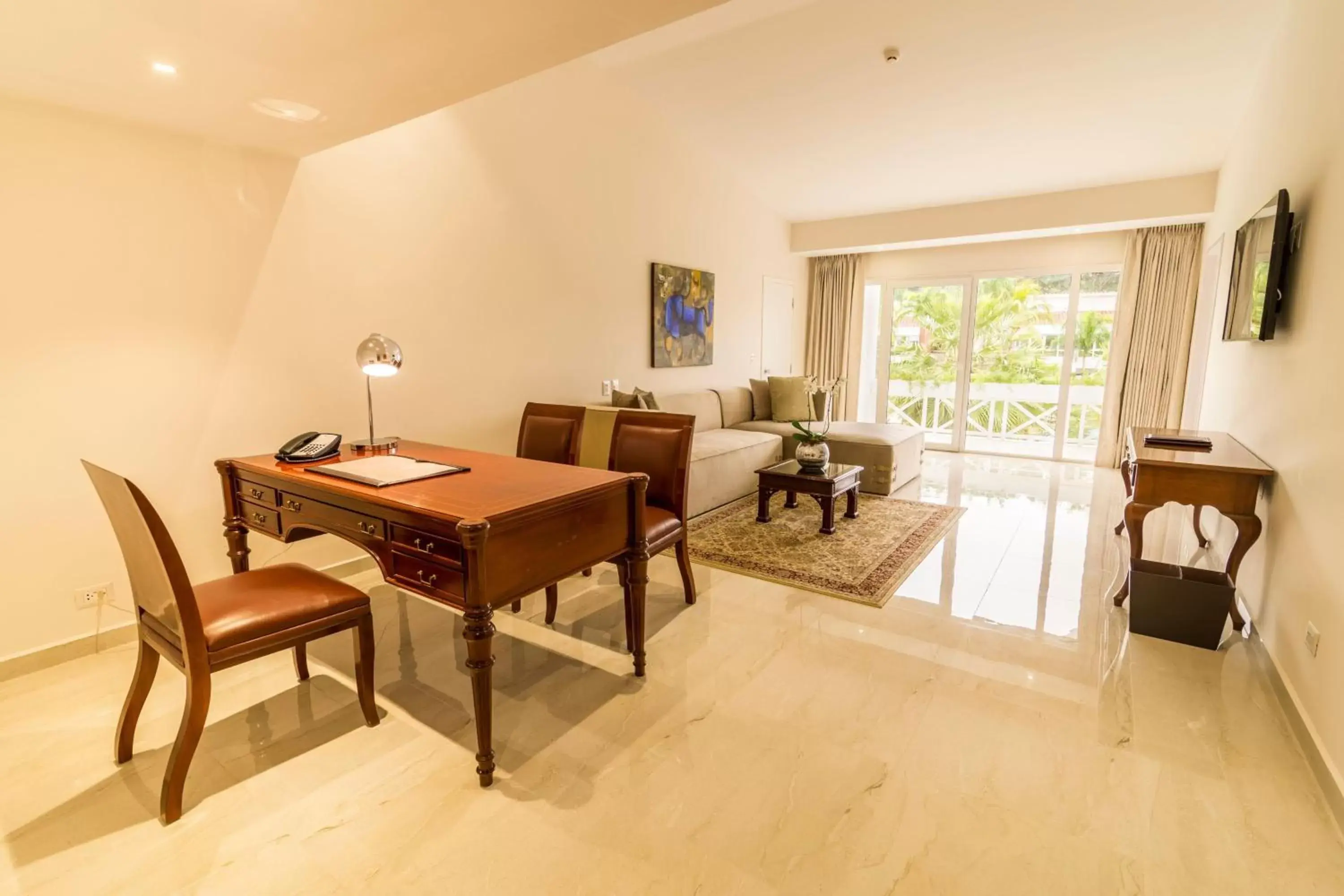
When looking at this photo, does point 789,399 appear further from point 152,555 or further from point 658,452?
point 152,555

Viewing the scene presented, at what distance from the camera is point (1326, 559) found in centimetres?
188

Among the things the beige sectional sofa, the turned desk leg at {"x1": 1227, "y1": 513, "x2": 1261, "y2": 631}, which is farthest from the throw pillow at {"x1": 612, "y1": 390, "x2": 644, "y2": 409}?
the turned desk leg at {"x1": 1227, "y1": 513, "x2": 1261, "y2": 631}

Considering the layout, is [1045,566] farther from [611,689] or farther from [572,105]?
[572,105]

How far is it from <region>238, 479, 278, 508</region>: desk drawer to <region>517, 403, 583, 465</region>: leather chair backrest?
3.60 feet

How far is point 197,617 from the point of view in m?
1.59

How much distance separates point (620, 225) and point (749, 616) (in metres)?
3.23

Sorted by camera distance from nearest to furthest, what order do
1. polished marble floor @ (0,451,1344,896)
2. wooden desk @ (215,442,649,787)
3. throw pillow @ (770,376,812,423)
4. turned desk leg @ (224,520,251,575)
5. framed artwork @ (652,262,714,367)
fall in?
1. polished marble floor @ (0,451,1344,896)
2. wooden desk @ (215,442,649,787)
3. turned desk leg @ (224,520,251,575)
4. framed artwork @ (652,262,714,367)
5. throw pillow @ (770,376,812,423)

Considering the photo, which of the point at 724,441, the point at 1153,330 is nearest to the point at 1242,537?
the point at 724,441

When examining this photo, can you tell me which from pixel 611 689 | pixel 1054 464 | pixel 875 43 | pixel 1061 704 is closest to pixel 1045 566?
pixel 1061 704

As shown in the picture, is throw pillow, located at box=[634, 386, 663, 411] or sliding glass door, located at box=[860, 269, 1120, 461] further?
sliding glass door, located at box=[860, 269, 1120, 461]

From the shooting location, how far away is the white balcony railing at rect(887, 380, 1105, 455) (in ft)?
21.6

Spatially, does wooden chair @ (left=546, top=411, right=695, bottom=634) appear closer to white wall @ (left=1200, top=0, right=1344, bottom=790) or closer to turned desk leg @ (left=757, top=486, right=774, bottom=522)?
turned desk leg @ (left=757, top=486, right=774, bottom=522)

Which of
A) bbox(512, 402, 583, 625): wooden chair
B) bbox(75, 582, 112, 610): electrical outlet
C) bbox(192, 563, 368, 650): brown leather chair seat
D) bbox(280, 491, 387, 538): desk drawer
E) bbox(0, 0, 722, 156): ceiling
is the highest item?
bbox(0, 0, 722, 156): ceiling

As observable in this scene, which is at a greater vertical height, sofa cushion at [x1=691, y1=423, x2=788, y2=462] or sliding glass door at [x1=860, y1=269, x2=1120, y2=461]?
sliding glass door at [x1=860, y1=269, x2=1120, y2=461]
